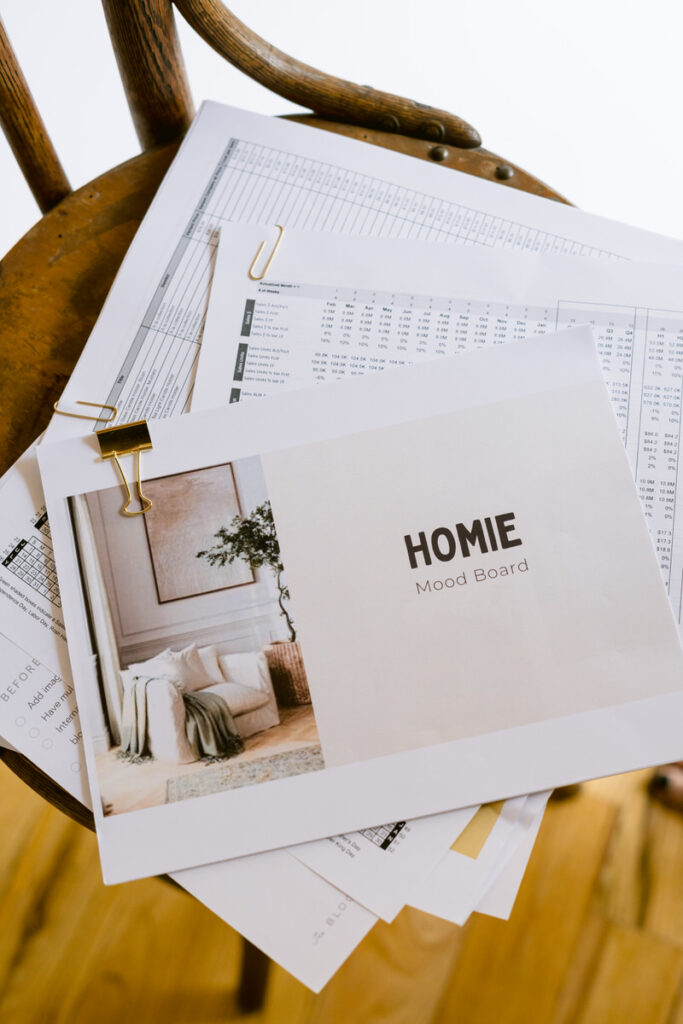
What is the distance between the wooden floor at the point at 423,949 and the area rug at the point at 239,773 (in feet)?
1.48

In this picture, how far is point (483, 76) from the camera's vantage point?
1119mm

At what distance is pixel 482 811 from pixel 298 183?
46 centimetres

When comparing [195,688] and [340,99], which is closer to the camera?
[195,688]

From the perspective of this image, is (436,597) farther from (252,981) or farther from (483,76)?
(483,76)

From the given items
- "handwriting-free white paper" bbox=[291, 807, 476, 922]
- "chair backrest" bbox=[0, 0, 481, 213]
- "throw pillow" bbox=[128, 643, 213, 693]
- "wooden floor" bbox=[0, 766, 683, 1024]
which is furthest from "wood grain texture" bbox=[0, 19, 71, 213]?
"wooden floor" bbox=[0, 766, 683, 1024]

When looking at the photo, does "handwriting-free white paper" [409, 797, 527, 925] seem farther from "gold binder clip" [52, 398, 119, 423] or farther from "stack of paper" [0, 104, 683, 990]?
"gold binder clip" [52, 398, 119, 423]

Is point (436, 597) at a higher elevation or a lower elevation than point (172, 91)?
lower

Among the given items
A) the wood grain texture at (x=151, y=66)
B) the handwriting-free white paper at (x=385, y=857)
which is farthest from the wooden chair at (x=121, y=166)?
the handwriting-free white paper at (x=385, y=857)

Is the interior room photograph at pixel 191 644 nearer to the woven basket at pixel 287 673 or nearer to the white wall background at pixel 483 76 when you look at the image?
the woven basket at pixel 287 673

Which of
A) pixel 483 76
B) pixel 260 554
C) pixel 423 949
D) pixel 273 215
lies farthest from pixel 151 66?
pixel 423 949

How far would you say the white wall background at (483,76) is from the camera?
1077 mm

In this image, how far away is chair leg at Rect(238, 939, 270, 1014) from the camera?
75 centimetres

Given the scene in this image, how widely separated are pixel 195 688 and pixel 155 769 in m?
0.05

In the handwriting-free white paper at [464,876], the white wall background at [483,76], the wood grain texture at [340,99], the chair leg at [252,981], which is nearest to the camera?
the handwriting-free white paper at [464,876]
